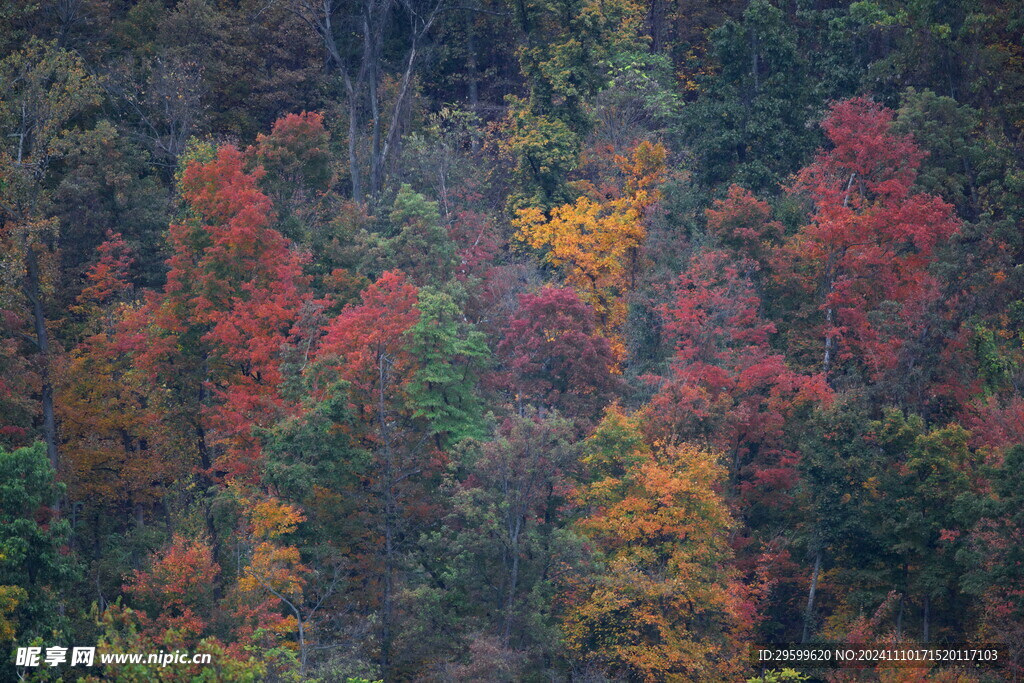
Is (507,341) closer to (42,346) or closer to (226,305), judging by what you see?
(226,305)

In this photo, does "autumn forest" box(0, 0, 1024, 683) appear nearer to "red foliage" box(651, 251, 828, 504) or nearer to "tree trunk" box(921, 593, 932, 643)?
"red foliage" box(651, 251, 828, 504)

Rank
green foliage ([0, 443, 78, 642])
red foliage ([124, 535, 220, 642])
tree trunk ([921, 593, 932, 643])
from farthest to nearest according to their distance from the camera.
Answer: tree trunk ([921, 593, 932, 643]) → red foliage ([124, 535, 220, 642]) → green foliage ([0, 443, 78, 642])

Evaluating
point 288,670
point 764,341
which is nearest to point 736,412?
point 764,341

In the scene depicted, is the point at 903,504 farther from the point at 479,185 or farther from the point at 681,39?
the point at 681,39

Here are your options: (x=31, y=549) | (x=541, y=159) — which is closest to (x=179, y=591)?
(x=31, y=549)

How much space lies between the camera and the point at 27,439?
39969 mm

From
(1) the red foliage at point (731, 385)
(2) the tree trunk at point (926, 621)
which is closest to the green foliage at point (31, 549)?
(1) the red foliage at point (731, 385)

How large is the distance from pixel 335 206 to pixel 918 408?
2581cm

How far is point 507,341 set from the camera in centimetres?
4075

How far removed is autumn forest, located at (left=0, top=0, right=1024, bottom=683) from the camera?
113 feet

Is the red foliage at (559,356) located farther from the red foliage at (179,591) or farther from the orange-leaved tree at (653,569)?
the red foliage at (179,591)

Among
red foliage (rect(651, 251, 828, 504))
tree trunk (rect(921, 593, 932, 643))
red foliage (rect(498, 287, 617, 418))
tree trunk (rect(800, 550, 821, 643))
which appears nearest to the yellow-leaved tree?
red foliage (rect(651, 251, 828, 504))

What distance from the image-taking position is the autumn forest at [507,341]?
113 feet

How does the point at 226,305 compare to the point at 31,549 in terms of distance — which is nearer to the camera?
the point at 31,549
